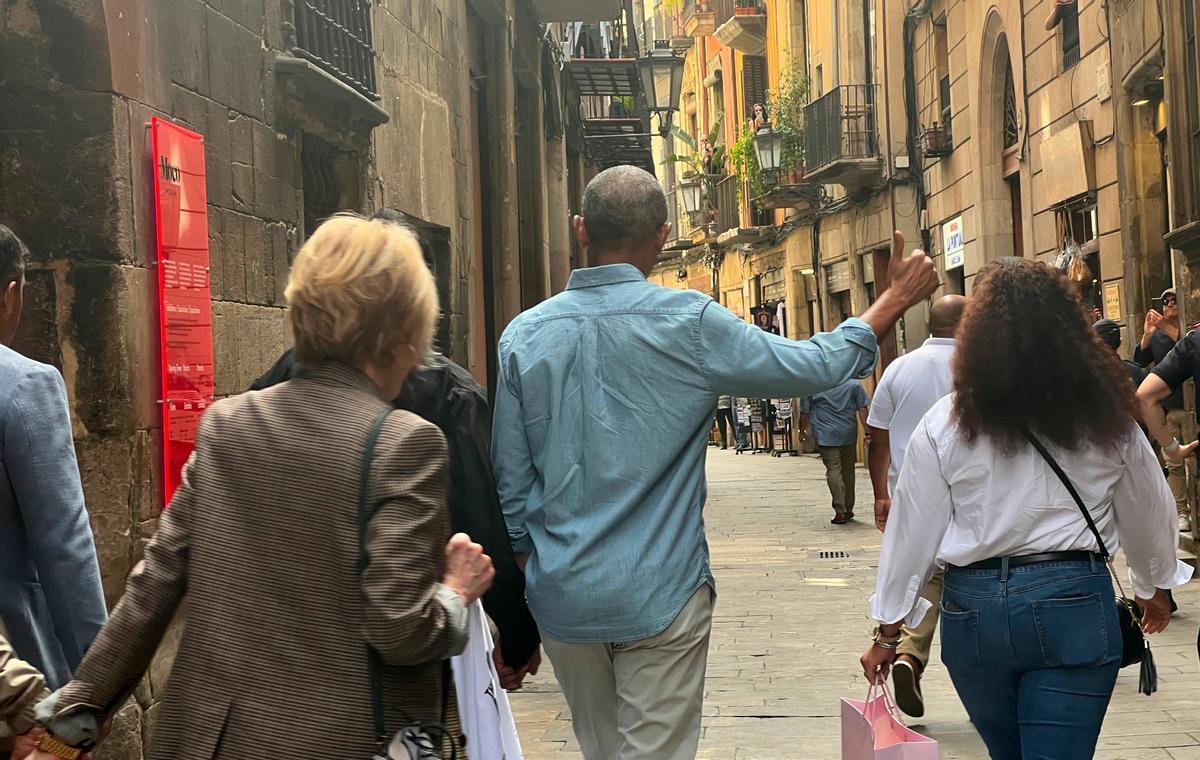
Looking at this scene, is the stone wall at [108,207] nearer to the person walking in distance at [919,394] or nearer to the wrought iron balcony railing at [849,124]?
the person walking in distance at [919,394]

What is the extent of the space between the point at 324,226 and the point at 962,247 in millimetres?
19591

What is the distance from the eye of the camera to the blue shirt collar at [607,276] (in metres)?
3.85

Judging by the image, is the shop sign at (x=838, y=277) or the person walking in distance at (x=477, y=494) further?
the shop sign at (x=838, y=277)

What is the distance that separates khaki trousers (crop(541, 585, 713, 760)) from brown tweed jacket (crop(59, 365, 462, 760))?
47.1 inches

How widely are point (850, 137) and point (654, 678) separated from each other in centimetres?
2350

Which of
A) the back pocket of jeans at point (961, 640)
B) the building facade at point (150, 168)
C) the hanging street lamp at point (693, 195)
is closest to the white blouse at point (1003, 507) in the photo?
the back pocket of jeans at point (961, 640)

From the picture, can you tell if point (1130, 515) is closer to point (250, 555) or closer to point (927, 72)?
point (250, 555)

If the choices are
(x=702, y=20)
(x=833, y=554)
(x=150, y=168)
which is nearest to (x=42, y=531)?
(x=150, y=168)

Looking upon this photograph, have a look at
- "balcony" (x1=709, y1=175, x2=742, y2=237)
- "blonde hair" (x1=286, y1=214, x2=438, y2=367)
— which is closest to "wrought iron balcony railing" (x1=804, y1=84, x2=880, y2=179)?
"balcony" (x1=709, y1=175, x2=742, y2=237)

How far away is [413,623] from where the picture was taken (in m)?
2.39

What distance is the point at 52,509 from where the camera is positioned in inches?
124

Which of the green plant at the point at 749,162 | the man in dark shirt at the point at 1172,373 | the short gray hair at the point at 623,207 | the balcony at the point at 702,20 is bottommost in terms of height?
the man in dark shirt at the point at 1172,373

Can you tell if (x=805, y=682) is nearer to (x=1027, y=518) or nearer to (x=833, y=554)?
(x=1027, y=518)

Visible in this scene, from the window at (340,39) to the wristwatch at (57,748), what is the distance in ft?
17.2
